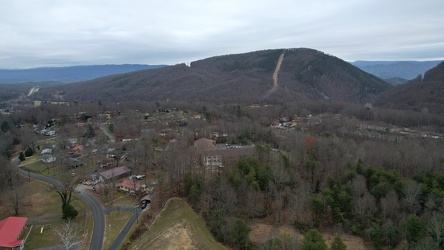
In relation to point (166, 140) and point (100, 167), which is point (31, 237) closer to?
point (100, 167)

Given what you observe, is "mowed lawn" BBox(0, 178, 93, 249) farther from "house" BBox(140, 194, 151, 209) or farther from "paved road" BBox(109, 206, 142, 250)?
"house" BBox(140, 194, 151, 209)

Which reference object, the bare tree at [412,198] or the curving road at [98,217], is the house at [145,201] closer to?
the curving road at [98,217]

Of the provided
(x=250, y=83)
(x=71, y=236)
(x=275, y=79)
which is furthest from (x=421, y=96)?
(x=71, y=236)

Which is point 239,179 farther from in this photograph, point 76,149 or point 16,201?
point 76,149

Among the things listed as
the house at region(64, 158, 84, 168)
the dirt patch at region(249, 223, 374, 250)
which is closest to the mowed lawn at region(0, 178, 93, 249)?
the house at region(64, 158, 84, 168)

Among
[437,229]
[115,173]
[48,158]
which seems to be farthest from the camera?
[48,158]

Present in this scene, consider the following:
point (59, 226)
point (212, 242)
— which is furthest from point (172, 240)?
point (59, 226)

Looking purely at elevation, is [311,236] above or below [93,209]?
above
